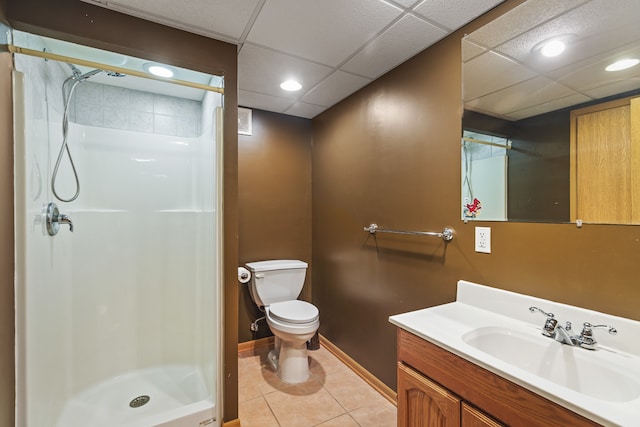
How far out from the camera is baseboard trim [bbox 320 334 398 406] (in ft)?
6.34

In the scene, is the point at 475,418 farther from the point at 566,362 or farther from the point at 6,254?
the point at 6,254

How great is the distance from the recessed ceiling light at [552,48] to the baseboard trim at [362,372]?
2004 millimetres

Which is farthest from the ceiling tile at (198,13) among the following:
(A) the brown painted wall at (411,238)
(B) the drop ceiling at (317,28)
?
(A) the brown painted wall at (411,238)

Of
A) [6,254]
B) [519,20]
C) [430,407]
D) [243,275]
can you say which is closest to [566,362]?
[430,407]

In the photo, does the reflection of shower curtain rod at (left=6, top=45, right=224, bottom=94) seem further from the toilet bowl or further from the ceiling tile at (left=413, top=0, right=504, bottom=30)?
the toilet bowl

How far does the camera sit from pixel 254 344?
2705mm

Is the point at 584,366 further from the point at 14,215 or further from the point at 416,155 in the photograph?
the point at 14,215

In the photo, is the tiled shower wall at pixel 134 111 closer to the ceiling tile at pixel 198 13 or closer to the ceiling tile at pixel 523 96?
the ceiling tile at pixel 198 13

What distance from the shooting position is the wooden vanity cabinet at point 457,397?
0.79 metres

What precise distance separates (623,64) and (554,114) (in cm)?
23

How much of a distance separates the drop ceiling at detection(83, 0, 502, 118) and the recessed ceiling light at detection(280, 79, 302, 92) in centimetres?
6

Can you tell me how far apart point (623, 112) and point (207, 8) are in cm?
175

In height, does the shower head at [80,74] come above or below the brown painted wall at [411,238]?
above

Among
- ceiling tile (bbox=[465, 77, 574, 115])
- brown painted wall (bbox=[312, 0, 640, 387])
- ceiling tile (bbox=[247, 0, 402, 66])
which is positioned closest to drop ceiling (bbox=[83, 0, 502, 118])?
ceiling tile (bbox=[247, 0, 402, 66])
